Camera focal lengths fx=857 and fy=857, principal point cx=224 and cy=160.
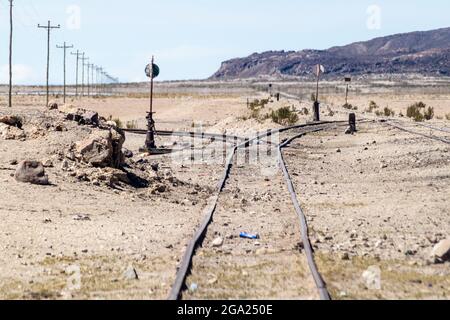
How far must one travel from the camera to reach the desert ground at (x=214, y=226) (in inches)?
355

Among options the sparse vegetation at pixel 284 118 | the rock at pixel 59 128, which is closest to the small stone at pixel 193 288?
the rock at pixel 59 128

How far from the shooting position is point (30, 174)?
48.5 ft

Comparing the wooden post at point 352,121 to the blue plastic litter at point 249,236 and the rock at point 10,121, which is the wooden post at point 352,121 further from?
the blue plastic litter at point 249,236

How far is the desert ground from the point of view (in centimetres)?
901

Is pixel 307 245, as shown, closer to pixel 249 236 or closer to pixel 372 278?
pixel 249 236

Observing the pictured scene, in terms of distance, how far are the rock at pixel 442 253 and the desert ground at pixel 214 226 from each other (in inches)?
3.5

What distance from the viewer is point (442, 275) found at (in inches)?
366

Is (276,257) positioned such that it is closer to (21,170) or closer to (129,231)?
(129,231)

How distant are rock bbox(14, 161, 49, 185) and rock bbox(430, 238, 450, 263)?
7387 millimetres

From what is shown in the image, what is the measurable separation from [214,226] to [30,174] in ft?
12.9

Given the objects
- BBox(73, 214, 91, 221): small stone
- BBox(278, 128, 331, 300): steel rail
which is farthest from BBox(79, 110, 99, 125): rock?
BBox(73, 214, 91, 221): small stone
